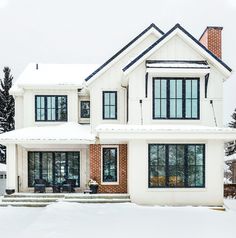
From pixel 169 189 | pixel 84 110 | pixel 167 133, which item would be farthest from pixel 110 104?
pixel 169 189

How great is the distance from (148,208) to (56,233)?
670 cm

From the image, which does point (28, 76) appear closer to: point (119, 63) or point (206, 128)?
point (119, 63)

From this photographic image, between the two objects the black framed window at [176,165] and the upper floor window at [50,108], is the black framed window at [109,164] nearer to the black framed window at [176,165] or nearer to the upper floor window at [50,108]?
the black framed window at [176,165]

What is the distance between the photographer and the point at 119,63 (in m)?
23.4

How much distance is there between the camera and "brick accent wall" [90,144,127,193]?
22.8 m

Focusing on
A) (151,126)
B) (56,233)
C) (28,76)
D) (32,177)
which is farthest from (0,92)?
(56,233)

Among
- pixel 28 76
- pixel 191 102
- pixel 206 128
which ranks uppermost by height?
pixel 28 76

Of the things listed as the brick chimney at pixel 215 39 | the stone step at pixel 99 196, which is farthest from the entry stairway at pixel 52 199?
the brick chimney at pixel 215 39

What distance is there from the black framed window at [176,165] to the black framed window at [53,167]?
6128mm

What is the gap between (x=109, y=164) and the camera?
75.6 feet

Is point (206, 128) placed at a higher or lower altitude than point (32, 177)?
higher

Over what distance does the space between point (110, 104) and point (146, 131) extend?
4715 millimetres

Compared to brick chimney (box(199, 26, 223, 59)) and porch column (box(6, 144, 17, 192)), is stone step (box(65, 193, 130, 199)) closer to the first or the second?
porch column (box(6, 144, 17, 192))

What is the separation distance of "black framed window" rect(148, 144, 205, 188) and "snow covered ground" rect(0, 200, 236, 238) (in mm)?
1567
